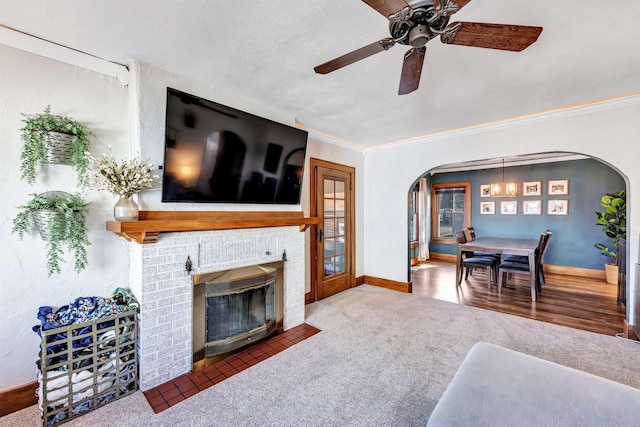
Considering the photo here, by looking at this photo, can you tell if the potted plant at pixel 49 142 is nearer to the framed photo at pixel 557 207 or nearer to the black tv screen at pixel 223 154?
the black tv screen at pixel 223 154

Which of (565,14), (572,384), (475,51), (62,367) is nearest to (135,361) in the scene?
(62,367)

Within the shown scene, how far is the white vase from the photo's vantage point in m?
1.92

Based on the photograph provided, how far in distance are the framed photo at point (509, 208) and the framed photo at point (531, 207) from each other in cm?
15

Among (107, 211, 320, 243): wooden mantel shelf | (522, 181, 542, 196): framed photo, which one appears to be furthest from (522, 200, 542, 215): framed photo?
(107, 211, 320, 243): wooden mantel shelf

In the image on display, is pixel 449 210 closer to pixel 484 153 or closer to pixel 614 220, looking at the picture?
pixel 614 220

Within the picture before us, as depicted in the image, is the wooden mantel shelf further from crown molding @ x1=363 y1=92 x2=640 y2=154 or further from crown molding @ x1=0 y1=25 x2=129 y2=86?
crown molding @ x1=363 y1=92 x2=640 y2=154

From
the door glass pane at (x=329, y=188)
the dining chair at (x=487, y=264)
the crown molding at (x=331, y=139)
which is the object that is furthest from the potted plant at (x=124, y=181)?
the dining chair at (x=487, y=264)

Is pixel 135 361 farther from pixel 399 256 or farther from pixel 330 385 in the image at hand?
pixel 399 256

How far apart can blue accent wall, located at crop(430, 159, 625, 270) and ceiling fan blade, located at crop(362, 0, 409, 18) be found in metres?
6.46

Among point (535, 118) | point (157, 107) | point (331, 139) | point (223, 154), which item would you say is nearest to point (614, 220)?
point (535, 118)

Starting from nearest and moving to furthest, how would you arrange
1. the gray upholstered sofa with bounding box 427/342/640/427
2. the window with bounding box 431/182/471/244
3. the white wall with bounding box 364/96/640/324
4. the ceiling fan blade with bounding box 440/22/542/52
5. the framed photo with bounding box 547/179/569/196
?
1. the gray upholstered sofa with bounding box 427/342/640/427
2. the ceiling fan blade with bounding box 440/22/542/52
3. the white wall with bounding box 364/96/640/324
4. the framed photo with bounding box 547/179/569/196
5. the window with bounding box 431/182/471/244

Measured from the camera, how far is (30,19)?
5.50ft

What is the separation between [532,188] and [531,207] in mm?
418

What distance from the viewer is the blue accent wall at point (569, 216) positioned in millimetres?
5332
